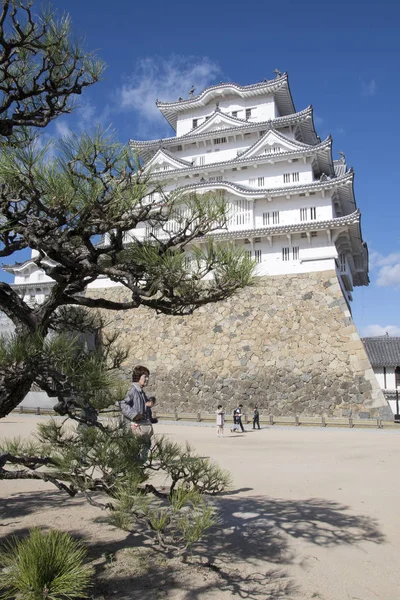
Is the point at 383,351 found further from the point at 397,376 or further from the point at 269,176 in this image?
the point at 269,176

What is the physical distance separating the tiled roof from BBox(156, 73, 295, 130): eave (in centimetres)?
1378

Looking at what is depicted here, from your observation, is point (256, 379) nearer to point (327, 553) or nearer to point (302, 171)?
point (302, 171)

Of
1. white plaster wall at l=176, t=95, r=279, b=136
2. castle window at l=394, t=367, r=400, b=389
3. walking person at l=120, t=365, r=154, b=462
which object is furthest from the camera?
white plaster wall at l=176, t=95, r=279, b=136

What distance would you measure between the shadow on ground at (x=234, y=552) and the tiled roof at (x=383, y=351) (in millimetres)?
19826

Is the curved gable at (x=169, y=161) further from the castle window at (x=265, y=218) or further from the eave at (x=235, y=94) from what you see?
the castle window at (x=265, y=218)

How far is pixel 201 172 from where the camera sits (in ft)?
70.2

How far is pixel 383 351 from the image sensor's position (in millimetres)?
24031

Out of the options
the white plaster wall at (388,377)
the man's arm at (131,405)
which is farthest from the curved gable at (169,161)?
the man's arm at (131,405)

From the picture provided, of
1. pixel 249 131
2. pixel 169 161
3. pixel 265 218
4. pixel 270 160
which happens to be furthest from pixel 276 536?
pixel 249 131

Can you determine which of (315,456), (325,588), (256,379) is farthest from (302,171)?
(325,588)

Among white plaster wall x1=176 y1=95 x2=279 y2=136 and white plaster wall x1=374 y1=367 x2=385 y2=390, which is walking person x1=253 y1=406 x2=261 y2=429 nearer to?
white plaster wall x1=374 y1=367 x2=385 y2=390

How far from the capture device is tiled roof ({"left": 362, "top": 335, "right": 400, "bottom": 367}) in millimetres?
23250

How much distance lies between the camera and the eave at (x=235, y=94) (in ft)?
75.4

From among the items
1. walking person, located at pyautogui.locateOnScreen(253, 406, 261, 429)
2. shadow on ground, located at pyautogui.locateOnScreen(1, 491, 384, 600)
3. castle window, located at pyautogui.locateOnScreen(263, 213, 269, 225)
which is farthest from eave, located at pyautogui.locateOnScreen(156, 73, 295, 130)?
shadow on ground, located at pyautogui.locateOnScreen(1, 491, 384, 600)
